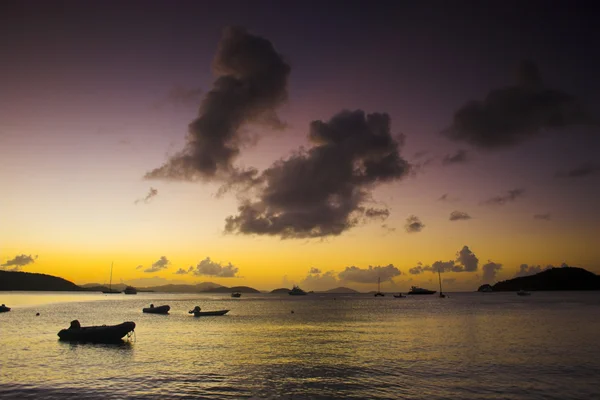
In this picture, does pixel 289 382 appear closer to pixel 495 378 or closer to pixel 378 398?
pixel 378 398

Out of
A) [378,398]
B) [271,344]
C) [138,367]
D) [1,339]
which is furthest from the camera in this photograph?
[1,339]

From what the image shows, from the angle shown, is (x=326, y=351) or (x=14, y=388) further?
(x=326, y=351)

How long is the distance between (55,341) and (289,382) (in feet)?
146

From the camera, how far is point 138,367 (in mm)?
40531

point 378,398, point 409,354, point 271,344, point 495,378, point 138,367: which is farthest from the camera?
point 271,344

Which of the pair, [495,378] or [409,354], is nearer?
[495,378]

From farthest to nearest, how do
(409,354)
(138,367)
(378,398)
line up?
1. (409,354)
2. (138,367)
3. (378,398)

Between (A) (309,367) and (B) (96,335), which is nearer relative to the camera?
(A) (309,367)

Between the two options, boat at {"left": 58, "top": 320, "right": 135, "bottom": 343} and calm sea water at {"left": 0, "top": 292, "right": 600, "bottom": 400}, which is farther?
boat at {"left": 58, "top": 320, "right": 135, "bottom": 343}

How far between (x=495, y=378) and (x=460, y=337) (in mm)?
30348

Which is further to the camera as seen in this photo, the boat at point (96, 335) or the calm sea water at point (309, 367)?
the boat at point (96, 335)

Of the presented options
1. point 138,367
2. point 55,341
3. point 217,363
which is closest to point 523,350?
point 217,363

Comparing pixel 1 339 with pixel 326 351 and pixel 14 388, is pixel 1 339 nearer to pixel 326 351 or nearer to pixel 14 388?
pixel 14 388

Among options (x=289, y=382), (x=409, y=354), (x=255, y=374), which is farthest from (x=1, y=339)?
(x=409, y=354)
